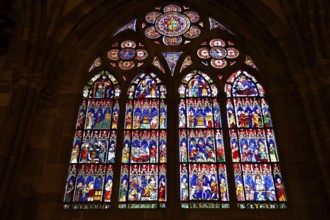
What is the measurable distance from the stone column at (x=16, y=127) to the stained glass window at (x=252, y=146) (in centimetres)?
432

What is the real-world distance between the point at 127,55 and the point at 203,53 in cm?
198

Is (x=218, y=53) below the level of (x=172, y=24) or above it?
below

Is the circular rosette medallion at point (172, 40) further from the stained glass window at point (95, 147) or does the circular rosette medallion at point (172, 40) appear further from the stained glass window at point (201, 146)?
the stained glass window at point (95, 147)

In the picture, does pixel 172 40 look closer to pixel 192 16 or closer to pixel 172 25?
pixel 172 25

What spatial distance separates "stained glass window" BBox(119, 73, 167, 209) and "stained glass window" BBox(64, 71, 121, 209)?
0.32 metres

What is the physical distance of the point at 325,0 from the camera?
9.59 metres

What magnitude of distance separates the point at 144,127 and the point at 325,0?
5.08 metres

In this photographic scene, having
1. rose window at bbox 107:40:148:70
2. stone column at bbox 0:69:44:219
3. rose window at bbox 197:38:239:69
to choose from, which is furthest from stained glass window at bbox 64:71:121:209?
rose window at bbox 197:38:239:69

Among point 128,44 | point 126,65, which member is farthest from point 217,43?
point 126,65

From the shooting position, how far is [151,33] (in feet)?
37.1

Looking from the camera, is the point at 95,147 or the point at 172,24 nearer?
the point at 95,147

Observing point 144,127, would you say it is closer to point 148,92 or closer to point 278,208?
point 148,92

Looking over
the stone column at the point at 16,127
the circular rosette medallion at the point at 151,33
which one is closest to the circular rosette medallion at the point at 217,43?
the circular rosette medallion at the point at 151,33

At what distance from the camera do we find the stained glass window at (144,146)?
8.52 m
